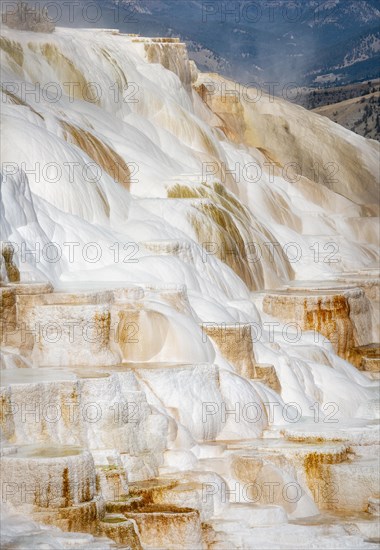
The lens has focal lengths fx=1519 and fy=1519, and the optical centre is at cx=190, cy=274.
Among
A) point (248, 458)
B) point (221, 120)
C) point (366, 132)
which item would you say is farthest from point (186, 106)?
point (366, 132)

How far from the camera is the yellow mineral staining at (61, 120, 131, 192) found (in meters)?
20.8

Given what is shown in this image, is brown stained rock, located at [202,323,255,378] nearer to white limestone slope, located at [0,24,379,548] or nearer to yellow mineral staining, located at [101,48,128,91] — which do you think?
white limestone slope, located at [0,24,379,548]

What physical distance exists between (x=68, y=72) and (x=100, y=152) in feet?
10.6

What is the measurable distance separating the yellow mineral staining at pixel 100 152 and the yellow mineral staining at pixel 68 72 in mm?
2398

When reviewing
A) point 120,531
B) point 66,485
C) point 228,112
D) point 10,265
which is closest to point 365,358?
point 10,265

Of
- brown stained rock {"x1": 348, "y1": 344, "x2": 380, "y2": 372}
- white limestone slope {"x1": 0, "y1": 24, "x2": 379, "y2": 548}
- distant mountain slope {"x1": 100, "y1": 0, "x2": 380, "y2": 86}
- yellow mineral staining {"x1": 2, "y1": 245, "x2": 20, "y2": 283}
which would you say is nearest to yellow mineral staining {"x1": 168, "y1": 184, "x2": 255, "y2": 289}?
white limestone slope {"x1": 0, "y1": 24, "x2": 379, "y2": 548}

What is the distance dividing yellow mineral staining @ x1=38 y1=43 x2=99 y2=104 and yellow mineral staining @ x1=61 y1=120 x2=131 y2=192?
7.87 feet

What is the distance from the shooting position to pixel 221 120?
1196 inches

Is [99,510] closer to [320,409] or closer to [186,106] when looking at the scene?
[320,409]

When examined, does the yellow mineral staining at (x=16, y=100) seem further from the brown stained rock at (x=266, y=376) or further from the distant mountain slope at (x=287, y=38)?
the distant mountain slope at (x=287, y=38)

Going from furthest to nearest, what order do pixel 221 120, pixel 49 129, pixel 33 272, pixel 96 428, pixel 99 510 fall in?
1. pixel 221 120
2. pixel 49 129
3. pixel 33 272
4. pixel 96 428
5. pixel 99 510

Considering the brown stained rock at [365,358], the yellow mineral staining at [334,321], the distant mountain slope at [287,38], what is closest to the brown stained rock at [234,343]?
the yellow mineral staining at [334,321]

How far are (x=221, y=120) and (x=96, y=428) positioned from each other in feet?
59.9

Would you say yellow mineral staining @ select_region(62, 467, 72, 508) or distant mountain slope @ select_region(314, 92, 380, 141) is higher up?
distant mountain slope @ select_region(314, 92, 380, 141)
